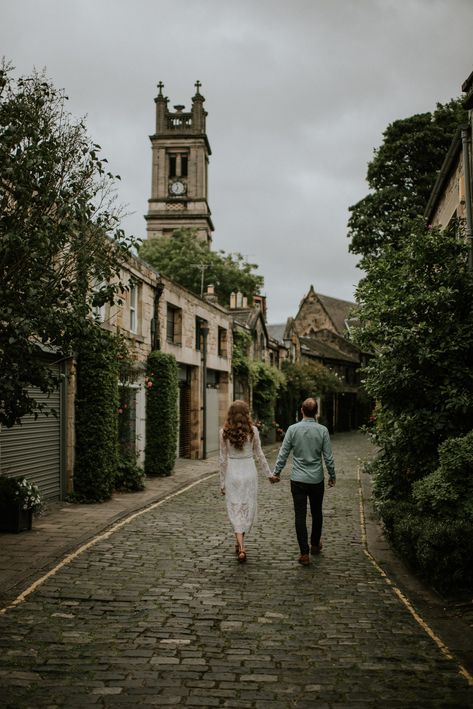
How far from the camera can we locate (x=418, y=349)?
8.65 meters

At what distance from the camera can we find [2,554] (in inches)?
316

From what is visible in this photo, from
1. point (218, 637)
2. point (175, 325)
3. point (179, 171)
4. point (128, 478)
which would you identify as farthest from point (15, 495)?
point (179, 171)

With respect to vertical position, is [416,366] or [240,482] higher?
[416,366]

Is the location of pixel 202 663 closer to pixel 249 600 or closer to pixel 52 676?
pixel 52 676

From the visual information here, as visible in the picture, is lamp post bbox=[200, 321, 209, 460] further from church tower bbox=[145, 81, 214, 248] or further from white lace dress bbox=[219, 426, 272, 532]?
church tower bbox=[145, 81, 214, 248]

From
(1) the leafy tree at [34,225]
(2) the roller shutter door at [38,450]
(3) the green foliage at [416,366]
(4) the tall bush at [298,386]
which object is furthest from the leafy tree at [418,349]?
(4) the tall bush at [298,386]

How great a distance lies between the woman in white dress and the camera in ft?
26.8

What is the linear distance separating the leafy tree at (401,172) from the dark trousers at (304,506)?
70.0 feet

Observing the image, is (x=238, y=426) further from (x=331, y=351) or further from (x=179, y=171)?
(x=179, y=171)

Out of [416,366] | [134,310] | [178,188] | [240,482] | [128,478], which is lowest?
[128,478]

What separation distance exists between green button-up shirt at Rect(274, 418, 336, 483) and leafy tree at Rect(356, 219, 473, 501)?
121 centimetres

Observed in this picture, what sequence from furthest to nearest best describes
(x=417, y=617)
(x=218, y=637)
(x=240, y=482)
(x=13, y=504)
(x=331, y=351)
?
(x=331, y=351) < (x=13, y=504) < (x=240, y=482) < (x=417, y=617) < (x=218, y=637)

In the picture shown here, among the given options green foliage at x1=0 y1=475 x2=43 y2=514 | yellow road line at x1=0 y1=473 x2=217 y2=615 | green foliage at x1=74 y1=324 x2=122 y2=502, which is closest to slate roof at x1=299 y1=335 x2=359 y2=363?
green foliage at x1=74 y1=324 x2=122 y2=502

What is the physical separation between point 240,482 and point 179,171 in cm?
6419
